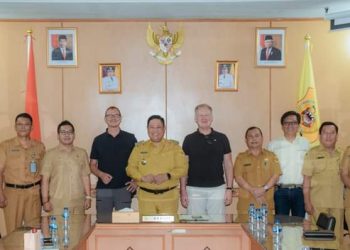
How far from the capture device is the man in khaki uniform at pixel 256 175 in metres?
6.05

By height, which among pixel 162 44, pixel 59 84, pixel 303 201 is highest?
pixel 162 44

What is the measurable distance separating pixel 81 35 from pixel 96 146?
1695 millimetres

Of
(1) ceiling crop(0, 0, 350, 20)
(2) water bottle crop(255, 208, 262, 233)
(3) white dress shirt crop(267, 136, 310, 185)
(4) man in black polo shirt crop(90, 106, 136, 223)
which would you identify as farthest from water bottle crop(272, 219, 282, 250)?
(1) ceiling crop(0, 0, 350, 20)

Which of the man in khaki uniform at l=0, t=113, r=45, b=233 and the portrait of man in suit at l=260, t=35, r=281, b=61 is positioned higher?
the portrait of man in suit at l=260, t=35, r=281, b=61

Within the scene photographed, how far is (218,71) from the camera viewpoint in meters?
7.35

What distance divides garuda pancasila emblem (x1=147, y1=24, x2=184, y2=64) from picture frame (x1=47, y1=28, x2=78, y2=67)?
0.97 meters

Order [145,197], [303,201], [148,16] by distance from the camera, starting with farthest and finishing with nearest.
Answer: [148,16] < [303,201] < [145,197]

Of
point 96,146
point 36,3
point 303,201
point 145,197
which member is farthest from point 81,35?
point 303,201

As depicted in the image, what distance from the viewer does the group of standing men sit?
5867mm

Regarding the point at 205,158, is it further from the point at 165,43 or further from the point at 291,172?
the point at 165,43

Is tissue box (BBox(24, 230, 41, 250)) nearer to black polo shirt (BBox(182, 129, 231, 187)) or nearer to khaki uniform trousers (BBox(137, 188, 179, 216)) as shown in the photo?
khaki uniform trousers (BBox(137, 188, 179, 216))

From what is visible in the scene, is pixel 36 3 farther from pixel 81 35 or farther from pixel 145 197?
pixel 145 197

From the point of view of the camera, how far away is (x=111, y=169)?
633 cm

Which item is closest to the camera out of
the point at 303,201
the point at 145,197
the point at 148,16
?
the point at 145,197
